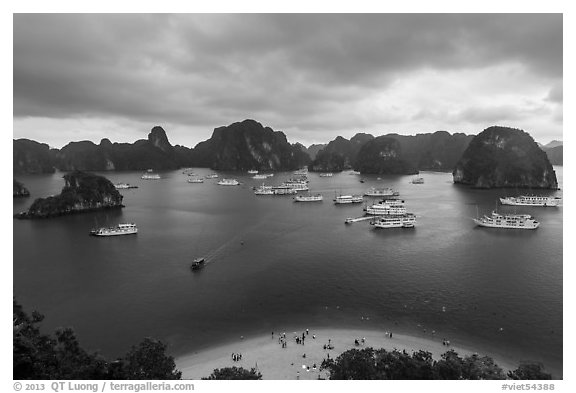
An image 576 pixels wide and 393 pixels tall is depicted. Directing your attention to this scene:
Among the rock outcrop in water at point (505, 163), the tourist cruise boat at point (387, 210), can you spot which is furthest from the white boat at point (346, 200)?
the rock outcrop in water at point (505, 163)

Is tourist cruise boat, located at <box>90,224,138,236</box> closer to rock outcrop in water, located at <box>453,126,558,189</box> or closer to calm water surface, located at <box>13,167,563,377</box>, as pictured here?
calm water surface, located at <box>13,167,563,377</box>

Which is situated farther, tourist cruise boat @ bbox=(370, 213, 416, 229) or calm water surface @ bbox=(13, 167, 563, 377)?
tourist cruise boat @ bbox=(370, 213, 416, 229)

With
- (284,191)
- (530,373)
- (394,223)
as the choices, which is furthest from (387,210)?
(530,373)

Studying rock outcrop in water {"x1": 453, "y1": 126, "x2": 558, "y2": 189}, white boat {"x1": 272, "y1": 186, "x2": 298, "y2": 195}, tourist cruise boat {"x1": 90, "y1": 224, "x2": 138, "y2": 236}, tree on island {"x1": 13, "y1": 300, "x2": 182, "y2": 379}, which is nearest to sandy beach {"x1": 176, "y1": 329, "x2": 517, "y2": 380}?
tree on island {"x1": 13, "y1": 300, "x2": 182, "y2": 379}

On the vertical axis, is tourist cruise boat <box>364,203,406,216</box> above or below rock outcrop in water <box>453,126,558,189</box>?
below

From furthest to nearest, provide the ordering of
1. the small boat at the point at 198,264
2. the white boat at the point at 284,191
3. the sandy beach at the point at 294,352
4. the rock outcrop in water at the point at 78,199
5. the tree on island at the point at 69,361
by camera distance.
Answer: the white boat at the point at 284,191 → the rock outcrop in water at the point at 78,199 → the small boat at the point at 198,264 → the sandy beach at the point at 294,352 → the tree on island at the point at 69,361

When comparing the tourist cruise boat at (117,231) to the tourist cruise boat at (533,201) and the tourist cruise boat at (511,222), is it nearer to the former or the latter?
the tourist cruise boat at (511,222)

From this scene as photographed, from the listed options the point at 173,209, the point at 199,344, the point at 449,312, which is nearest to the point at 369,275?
the point at 449,312
